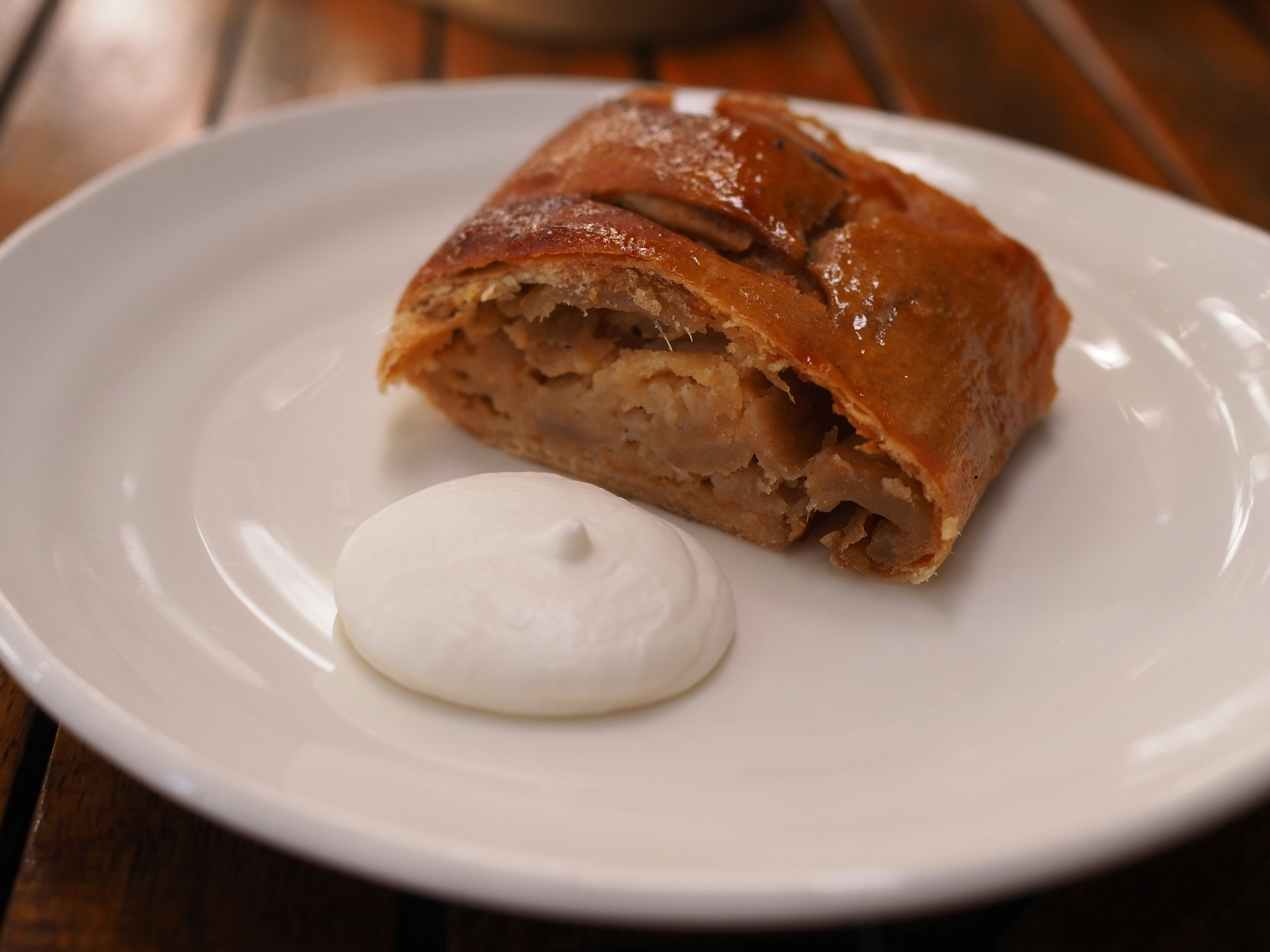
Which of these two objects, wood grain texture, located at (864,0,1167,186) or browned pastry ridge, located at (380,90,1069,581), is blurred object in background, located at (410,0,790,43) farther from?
browned pastry ridge, located at (380,90,1069,581)

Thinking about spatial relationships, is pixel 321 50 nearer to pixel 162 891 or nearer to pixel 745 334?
pixel 745 334

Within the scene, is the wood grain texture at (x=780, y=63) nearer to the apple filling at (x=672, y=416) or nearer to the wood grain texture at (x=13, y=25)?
the apple filling at (x=672, y=416)

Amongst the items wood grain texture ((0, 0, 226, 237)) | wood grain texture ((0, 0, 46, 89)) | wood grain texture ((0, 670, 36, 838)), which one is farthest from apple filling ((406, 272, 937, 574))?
wood grain texture ((0, 0, 46, 89))

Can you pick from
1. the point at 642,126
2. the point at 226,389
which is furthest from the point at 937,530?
the point at 226,389

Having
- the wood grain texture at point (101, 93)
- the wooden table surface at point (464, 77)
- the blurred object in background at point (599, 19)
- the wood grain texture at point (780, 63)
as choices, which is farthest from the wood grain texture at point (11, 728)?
the blurred object in background at point (599, 19)

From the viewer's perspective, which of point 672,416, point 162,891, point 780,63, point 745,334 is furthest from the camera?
point 780,63

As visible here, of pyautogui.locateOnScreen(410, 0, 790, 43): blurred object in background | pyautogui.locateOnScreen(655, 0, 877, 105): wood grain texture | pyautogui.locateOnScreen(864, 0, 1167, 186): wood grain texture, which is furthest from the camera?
pyautogui.locateOnScreen(410, 0, 790, 43): blurred object in background

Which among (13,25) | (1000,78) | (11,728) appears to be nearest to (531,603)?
(11,728)
